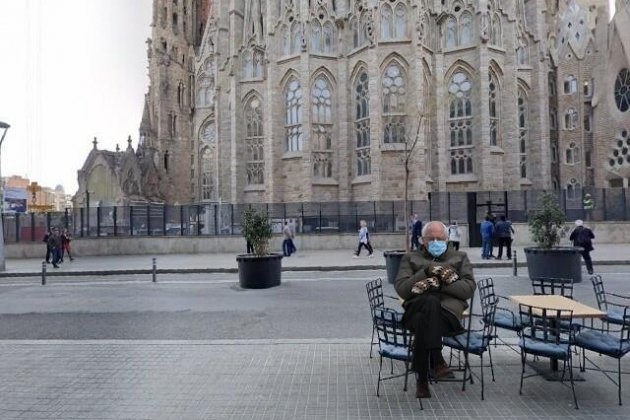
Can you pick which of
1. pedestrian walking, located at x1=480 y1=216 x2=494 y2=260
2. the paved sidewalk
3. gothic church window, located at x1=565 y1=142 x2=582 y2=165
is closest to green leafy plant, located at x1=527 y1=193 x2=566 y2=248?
the paved sidewalk

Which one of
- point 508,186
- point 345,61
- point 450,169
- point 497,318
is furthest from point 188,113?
point 497,318

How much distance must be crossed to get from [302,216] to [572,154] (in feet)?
87.2

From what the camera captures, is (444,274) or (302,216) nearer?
(444,274)

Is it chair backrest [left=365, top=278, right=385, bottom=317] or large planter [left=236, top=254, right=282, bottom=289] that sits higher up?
chair backrest [left=365, top=278, right=385, bottom=317]

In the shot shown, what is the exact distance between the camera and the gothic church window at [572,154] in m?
35.9

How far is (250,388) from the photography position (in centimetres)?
419

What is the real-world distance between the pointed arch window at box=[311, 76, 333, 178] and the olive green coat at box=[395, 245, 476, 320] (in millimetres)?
27916

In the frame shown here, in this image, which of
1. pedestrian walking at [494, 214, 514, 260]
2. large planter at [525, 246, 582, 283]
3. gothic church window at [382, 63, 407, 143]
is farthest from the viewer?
gothic church window at [382, 63, 407, 143]

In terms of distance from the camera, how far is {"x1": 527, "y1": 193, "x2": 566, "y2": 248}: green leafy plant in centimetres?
1066

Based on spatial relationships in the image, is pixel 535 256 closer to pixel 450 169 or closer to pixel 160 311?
pixel 160 311

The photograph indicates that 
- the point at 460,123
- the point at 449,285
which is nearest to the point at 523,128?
the point at 460,123

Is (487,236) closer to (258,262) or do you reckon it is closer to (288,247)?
(288,247)

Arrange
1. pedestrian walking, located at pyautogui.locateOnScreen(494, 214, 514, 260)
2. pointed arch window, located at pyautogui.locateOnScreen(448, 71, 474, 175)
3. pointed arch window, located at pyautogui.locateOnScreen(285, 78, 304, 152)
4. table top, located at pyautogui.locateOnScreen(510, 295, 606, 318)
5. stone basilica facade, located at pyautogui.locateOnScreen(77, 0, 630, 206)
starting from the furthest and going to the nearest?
pointed arch window, located at pyautogui.locateOnScreen(285, 78, 304, 152) → pointed arch window, located at pyautogui.locateOnScreen(448, 71, 474, 175) → stone basilica facade, located at pyautogui.locateOnScreen(77, 0, 630, 206) → pedestrian walking, located at pyautogui.locateOnScreen(494, 214, 514, 260) → table top, located at pyautogui.locateOnScreen(510, 295, 606, 318)

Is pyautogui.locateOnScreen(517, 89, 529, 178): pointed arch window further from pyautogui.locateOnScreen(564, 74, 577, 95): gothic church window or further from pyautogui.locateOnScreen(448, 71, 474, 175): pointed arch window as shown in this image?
pyautogui.locateOnScreen(564, 74, 577, 95): gothic church window
